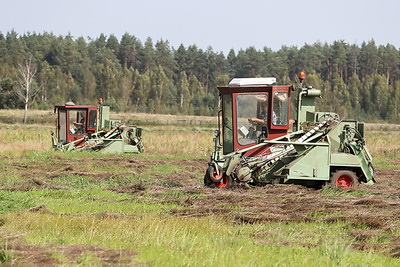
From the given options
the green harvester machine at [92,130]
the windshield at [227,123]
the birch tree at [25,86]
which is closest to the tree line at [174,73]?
the birch tree at [25,86]

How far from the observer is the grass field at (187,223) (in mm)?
6656

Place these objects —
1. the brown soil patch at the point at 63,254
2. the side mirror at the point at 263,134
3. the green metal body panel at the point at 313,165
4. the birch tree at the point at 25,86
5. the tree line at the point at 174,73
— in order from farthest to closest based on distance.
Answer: the tree line at the point at 174,73
the birch tree at the point at 25,86
the side mirror at the point at 263,134
the green metal body panel at the point at 313,165
the brown soil patch at the point at 63,254

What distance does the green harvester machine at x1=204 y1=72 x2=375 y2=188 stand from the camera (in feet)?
45.8

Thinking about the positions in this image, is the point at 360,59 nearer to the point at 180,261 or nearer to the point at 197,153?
the point at 197,153

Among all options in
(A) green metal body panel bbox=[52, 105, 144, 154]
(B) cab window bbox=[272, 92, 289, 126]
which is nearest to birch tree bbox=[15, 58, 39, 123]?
(A) green metal body panel bbox=[52, 105, 144, 154]

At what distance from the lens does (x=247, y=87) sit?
14898 millimetres

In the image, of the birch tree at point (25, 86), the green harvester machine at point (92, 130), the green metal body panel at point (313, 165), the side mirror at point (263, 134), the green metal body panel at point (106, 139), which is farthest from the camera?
the birch tree at point (25, 86)

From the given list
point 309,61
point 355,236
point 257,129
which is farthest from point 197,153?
point 309,61

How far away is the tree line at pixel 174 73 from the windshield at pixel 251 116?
5959 centimetres

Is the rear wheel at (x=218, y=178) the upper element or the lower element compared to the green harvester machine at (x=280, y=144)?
lower

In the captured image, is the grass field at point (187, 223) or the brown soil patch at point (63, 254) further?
the grass field at point (187, 223)

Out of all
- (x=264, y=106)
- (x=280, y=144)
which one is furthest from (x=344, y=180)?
(x=264, y=106)

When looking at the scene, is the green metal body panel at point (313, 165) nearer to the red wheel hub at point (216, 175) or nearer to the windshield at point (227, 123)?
the red wheel hub at point (216, 175)

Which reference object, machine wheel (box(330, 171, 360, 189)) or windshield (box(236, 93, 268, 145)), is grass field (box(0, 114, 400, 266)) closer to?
machine wheel (box(330, 171, 360, 189))
